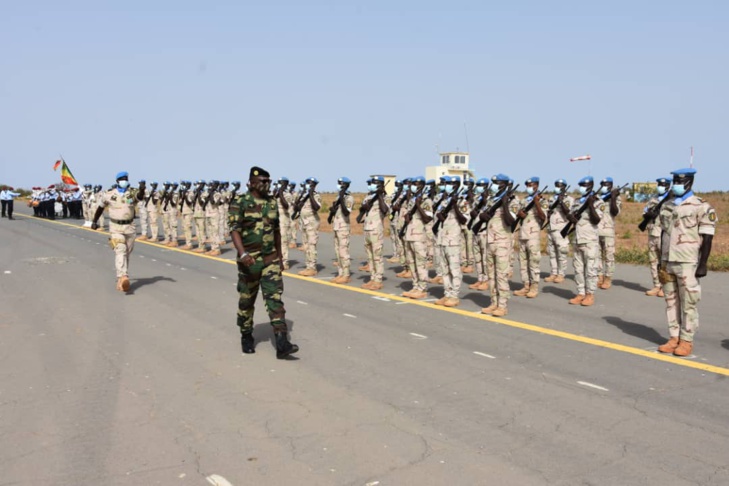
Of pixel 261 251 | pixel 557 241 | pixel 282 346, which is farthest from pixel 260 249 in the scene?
pixel 557 241

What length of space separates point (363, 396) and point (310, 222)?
339 inches

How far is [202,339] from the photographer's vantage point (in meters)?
7.41

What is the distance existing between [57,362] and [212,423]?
104 inches

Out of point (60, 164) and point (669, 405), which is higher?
point (60, 164)

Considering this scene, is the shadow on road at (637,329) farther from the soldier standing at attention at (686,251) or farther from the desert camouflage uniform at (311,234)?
the desert camouflage uniform at (311,234)

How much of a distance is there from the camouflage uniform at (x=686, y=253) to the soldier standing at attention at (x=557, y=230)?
342cm

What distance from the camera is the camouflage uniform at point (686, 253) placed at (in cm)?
653

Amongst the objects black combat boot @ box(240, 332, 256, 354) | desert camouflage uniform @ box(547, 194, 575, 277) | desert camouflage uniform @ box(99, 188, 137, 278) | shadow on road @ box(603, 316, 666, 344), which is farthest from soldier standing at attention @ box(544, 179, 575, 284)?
desert camouflage uniform @ box(99, 188, 137, 278)

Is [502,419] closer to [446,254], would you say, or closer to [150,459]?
[150,459]

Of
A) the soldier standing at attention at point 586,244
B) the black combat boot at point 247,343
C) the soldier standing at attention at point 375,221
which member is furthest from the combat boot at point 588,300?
the black combat boot at point 247,343

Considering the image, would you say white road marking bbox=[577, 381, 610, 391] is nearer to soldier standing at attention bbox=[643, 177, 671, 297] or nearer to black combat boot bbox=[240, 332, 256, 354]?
black combat boot bbox=[240, 332, 256, 354]

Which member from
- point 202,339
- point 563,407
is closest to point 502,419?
point 563,407

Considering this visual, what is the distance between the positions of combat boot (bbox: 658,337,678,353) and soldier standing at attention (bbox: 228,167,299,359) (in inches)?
160

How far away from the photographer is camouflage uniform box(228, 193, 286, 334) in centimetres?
650
